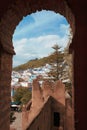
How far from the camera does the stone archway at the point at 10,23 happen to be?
482cm

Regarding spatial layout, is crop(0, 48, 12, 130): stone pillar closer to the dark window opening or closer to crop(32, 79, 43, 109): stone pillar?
crop(32, 79, 43, 109): stone pillar

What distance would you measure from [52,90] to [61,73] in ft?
40.3

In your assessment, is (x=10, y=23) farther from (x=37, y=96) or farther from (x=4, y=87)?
(x=37, y=96)

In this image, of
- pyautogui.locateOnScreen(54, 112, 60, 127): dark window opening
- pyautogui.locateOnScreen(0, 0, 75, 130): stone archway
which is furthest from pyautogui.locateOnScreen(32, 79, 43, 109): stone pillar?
pyautogui.locateOnScreen(0, 0, 75, 130): stone archway

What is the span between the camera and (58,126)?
77.0ft

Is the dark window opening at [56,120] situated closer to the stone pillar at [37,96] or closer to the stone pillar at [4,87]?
the stone pillar at [37,96]

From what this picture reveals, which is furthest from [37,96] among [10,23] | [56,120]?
[10,23]

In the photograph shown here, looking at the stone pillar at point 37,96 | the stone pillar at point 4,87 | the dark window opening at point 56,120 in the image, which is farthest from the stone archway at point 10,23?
the dark window opening at point 56,120

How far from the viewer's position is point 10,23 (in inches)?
211

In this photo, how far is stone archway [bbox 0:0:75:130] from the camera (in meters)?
4.82

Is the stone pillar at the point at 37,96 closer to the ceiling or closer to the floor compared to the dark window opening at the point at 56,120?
closer to the ceiling

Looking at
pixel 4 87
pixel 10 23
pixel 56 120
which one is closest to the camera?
pixel 4 87

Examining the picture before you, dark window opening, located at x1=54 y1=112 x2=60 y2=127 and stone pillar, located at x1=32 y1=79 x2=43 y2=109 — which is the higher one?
stone pillar, located at x1=32 y1=79 x2=43 y2=109

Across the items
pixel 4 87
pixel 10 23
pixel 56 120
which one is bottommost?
pixel 56 120
